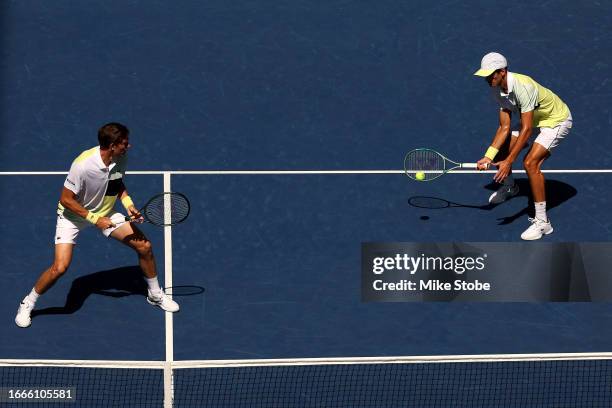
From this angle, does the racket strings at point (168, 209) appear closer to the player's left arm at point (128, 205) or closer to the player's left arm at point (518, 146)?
the player's left arm at point (128, 205)

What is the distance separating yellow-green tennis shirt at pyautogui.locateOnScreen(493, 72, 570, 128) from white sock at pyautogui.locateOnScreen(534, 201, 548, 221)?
81 cm

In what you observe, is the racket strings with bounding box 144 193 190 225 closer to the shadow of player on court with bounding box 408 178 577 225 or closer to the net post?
the net post

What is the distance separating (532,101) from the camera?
544 inches

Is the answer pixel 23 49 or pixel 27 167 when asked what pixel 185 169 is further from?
pixel 23 49

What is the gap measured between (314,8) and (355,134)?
2.35 m

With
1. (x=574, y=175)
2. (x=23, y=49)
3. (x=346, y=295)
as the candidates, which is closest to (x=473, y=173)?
(x=574, y=175)

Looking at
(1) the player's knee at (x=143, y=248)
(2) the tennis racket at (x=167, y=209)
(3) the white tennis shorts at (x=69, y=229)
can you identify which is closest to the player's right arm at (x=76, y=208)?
(3) the white tennis shorts at (x=69, y=229)

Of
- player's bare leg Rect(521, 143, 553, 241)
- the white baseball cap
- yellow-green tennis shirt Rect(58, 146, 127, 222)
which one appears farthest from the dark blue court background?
the white baseball cap

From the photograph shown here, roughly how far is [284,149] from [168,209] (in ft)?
7.54

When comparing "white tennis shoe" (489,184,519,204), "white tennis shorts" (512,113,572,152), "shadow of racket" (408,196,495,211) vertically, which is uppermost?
"white tennis shorts" (512,113,572,152)

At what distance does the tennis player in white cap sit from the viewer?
1370 cm

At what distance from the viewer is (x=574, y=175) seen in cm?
1512

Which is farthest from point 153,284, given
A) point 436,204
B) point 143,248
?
point 436,204

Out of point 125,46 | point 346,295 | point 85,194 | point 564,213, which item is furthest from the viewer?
point 125,46
